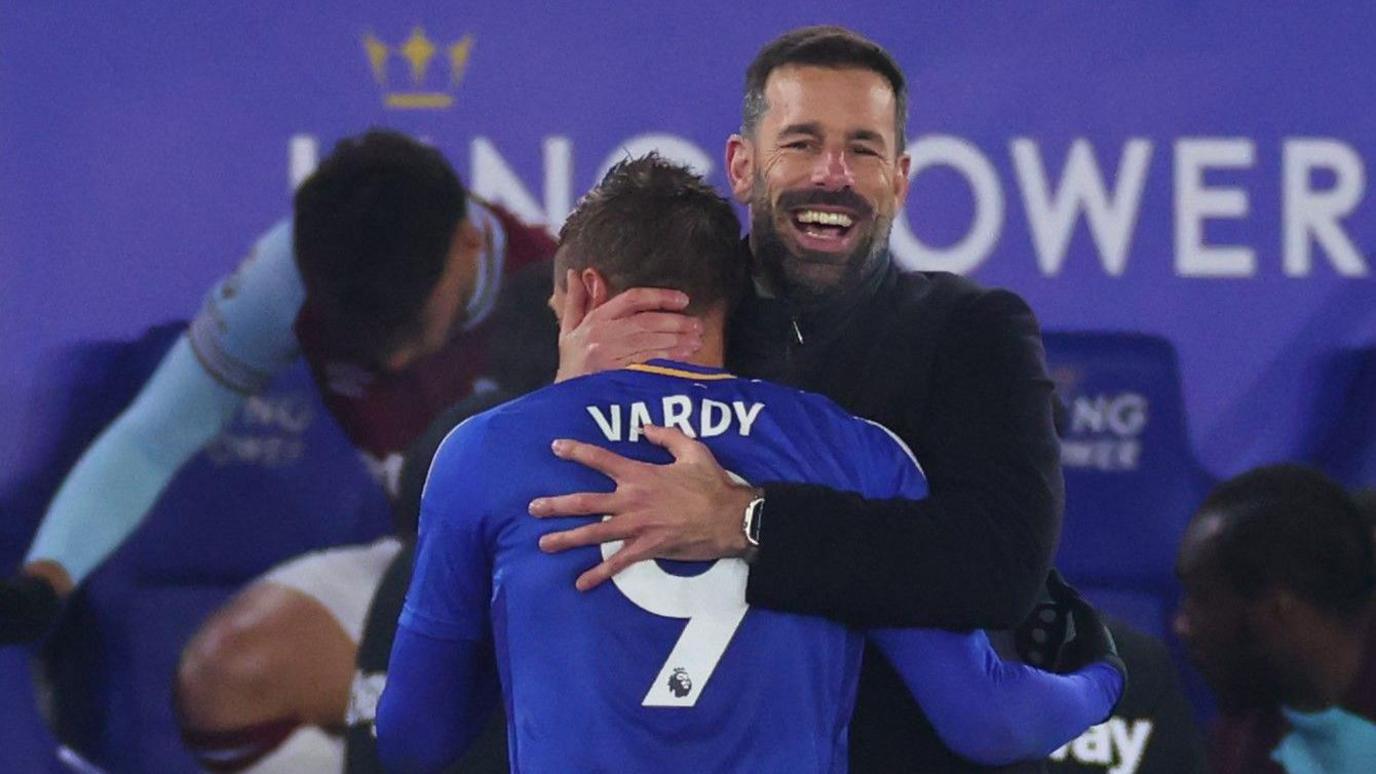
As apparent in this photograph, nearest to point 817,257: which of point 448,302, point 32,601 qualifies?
point 448,302

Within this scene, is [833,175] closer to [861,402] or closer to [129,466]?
[861,402]

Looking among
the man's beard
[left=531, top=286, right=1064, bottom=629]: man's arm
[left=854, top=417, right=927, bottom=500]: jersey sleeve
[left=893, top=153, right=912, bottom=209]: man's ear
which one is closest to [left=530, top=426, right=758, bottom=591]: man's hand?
[left=531, top=286, right=1064, bottom=629]: man's arm

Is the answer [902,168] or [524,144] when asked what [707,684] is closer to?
[902,168]

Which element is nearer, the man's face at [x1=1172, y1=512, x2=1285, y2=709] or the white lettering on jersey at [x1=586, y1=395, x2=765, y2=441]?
the white lettering on jersey at [x1=586, y1=395, x2=765, y2=441]

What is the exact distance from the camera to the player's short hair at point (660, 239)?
5.68 ft

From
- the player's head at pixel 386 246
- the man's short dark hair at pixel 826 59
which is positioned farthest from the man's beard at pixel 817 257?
the player's head at pixel 386 246

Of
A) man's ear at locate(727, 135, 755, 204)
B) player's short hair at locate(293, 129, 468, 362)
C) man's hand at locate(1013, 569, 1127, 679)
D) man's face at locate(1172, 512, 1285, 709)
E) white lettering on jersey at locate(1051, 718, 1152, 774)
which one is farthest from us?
player's short hair at locate(293, 129, 468, 362)

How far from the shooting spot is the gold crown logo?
374cm

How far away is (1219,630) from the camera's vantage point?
143 inches

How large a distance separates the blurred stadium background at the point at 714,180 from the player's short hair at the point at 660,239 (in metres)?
1.89

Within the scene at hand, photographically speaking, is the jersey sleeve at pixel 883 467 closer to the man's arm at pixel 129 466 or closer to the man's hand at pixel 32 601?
the man's arm at pixel 129 466

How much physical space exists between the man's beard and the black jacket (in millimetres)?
17

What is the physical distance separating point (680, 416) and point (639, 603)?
17 cm

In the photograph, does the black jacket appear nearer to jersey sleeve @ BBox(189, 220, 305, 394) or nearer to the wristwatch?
the wristwatch
